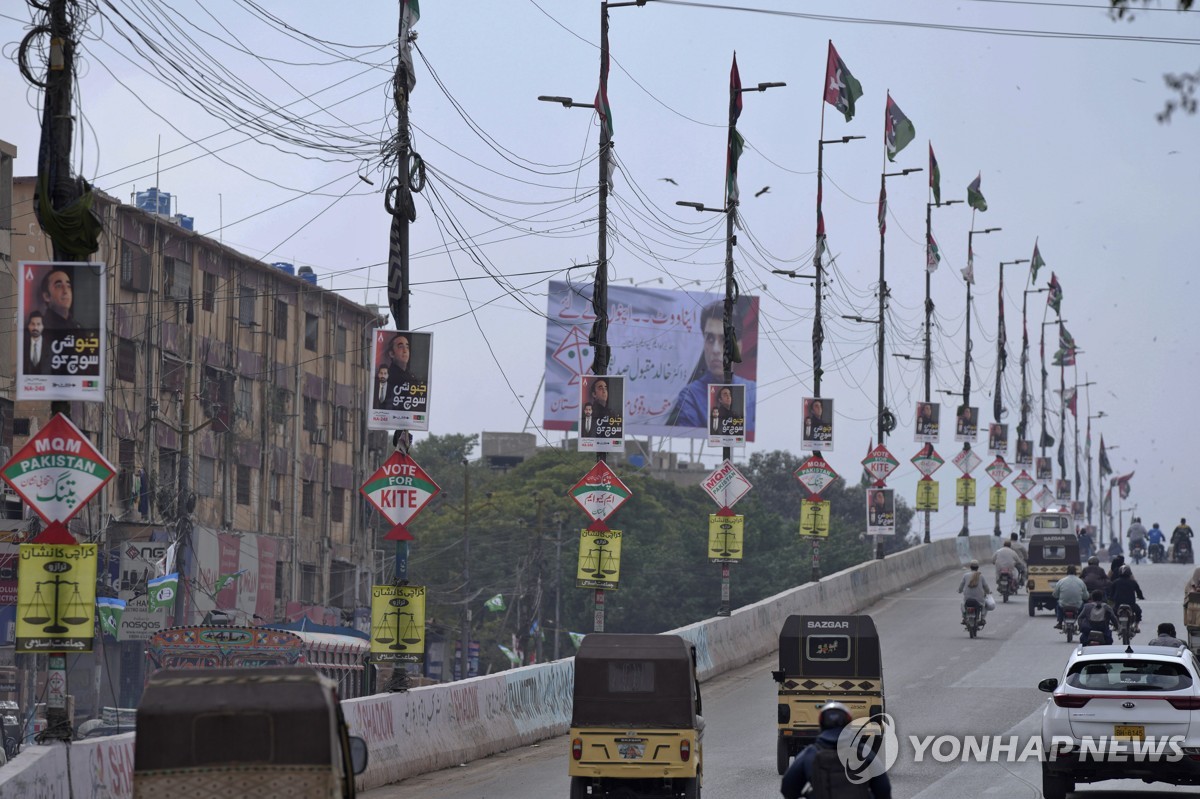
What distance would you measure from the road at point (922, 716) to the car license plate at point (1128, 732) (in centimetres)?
190

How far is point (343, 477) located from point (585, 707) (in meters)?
57.2

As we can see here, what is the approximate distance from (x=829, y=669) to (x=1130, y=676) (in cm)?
608

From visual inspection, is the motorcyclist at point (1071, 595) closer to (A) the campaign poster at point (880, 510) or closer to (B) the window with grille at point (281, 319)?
(A) the campaign poster at point (880, 510)

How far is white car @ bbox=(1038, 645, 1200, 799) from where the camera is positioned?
17031 mm

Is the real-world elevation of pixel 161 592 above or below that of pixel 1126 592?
below

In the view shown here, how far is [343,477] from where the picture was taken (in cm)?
7494

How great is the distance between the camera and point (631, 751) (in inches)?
724

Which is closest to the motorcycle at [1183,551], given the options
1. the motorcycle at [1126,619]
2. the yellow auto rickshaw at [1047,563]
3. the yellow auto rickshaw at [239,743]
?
the yellow auto rickshaw at [1047,563]

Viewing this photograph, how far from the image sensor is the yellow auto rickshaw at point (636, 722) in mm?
18312

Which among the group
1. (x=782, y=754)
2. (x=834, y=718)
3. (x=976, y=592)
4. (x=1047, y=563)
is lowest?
(x=782, y=754)

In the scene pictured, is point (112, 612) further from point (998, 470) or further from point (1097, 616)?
point (998, 470)

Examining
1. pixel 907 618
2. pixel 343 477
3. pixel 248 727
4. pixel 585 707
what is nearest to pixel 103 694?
pixel 343 477

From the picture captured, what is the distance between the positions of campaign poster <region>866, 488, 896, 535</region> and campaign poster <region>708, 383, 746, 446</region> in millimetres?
16040

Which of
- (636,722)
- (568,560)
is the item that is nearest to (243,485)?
(568,560)
